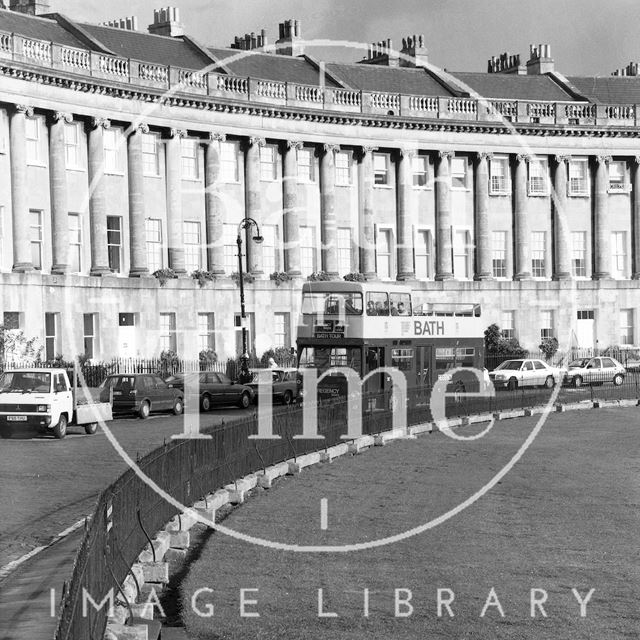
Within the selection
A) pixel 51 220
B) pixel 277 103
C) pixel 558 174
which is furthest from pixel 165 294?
pixel 558 174

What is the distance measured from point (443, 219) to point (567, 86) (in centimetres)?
1461

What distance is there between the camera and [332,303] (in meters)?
50.9

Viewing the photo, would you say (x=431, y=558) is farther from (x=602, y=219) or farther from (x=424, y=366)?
(x=602, y=219)

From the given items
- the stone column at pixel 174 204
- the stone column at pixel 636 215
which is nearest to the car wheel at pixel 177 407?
the stone column at pixel 174 204

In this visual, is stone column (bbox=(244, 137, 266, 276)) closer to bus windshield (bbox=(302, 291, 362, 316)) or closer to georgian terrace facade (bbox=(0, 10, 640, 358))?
georgian terrace facade (bbox=(0, 10, 640, 358))

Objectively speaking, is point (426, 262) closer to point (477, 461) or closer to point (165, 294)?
point (165, 294)

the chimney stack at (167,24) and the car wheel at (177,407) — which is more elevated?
the chimney stack at (167,24)

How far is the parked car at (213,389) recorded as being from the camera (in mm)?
54000

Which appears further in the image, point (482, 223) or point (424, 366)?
point (482, 223)

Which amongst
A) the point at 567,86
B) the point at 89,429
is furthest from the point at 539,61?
the point at 89,429

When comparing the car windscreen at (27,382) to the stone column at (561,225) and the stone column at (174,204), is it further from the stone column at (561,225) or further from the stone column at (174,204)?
the stone column at (561,225)

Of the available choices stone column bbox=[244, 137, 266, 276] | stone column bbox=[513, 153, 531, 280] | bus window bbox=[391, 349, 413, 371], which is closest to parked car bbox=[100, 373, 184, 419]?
bus window bbox=[391, 349, 413, 371]

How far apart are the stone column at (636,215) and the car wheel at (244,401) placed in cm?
4380

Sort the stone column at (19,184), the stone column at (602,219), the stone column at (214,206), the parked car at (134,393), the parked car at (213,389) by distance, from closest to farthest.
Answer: the parked car at (134,393), the parked car at (213,389), the stone column at (19,184), the stone column at (214,206), the stone column at (602,219)
